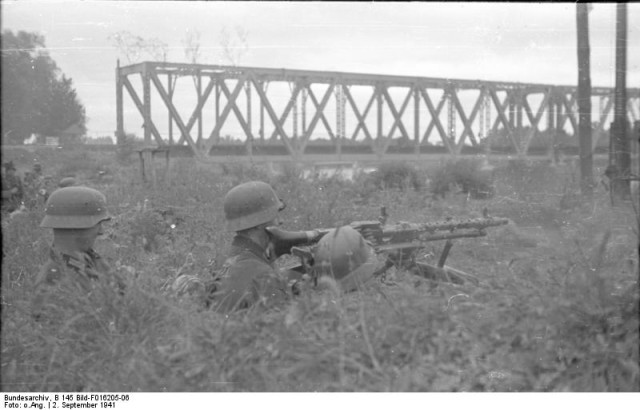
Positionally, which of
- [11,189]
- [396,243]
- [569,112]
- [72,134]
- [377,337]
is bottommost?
[377,337]

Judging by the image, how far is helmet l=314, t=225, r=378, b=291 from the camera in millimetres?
3305

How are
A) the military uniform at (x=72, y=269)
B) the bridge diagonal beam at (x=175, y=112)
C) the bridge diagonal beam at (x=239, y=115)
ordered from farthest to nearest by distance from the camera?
the bridge diagonal beam at (x=239, y=115), the bridge diagonal beam at (x=175, y=112), the military uniform at (x=72, y=269)

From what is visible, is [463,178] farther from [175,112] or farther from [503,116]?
[175,112]

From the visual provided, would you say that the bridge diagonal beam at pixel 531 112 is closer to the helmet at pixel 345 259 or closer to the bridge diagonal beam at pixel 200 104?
the helmet at pixel 345 259

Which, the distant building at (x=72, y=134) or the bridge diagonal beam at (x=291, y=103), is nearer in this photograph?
the bridge diagonal beam at (x=291, y=103)

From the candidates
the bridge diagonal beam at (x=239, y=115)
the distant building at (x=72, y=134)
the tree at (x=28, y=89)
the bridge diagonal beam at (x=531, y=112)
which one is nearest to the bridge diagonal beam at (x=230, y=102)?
A: the bridge diagonal beam at (x=239, y=115)

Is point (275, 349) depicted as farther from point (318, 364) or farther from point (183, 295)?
point (183, 295)

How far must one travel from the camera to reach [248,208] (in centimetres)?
358

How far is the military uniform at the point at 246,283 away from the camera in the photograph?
3257 millimetres

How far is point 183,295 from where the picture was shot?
3471 mm

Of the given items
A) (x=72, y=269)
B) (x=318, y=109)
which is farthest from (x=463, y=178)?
(x=72, y=269)

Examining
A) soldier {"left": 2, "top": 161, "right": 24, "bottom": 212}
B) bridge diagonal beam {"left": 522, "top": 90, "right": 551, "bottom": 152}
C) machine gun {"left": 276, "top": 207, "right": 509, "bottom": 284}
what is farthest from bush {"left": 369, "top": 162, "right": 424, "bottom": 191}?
machine gun {"left": 276, "top": 207, "right": 509, "bottom": 284}

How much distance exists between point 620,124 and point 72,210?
12.6ft

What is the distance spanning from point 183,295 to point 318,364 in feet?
3.74
